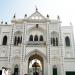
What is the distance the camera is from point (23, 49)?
31203mm

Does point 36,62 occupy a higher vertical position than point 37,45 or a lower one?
lower

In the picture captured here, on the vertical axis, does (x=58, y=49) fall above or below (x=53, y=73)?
above

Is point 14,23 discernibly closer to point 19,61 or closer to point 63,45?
point 19,61

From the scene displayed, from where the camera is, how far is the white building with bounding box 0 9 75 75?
3053 cm

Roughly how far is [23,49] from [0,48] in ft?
14.2

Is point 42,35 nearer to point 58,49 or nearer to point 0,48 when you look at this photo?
point 58,49

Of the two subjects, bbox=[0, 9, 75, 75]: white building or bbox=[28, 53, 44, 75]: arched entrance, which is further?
bbox=[28, 53, 44, 75]: arched entrance

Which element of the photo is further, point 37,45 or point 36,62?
point 36,62

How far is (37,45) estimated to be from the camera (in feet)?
103

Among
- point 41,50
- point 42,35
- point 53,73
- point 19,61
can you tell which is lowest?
point 53,73

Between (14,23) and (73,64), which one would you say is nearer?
(73,64)

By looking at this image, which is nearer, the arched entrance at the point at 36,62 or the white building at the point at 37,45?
the white building at the point at 37,45

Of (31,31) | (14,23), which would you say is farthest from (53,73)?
(14,23)

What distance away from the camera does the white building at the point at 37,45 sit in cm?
3053
